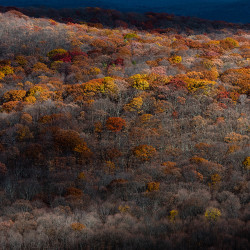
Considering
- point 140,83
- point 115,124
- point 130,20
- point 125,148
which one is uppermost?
point 130,20

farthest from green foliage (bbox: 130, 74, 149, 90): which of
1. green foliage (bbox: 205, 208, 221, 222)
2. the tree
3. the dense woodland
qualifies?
green foliage (bbox: 205, 208, 221, 222)

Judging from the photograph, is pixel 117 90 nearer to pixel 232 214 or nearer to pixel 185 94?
pixel 185 94

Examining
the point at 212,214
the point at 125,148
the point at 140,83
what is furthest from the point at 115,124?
the point at 212,214

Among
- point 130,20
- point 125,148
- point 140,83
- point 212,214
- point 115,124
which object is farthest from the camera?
point 130,20

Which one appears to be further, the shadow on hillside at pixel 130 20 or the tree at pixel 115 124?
the shadow on hillside at pixel 130 20

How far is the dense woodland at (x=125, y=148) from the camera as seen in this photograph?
1838 cm

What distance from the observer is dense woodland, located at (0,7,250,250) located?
1838 cm

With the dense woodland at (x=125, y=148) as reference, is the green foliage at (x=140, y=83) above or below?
above

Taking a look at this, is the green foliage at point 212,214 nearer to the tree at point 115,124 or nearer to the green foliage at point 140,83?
the tree at point 115,124

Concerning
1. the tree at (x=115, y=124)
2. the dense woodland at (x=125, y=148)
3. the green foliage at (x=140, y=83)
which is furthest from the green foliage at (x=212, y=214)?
the green foliage at (x=140, y=83)

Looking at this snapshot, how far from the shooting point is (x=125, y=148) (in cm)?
3269

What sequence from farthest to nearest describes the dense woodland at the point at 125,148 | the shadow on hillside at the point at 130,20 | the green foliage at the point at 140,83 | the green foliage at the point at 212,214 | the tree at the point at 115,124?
the shadow on hillside at the point at 130,20
the green foliage at the point at 140,83
the tree at the point at 115,124
the green foliage at the point at 212,214
the dense woodland at the point at 125,148

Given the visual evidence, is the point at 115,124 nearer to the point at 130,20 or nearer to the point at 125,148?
the point at 125,148

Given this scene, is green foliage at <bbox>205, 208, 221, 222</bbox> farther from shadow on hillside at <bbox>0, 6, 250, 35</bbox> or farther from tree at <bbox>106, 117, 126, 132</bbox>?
shadow on hillside at <bbox>0, 6, 250, 35</bbox>
